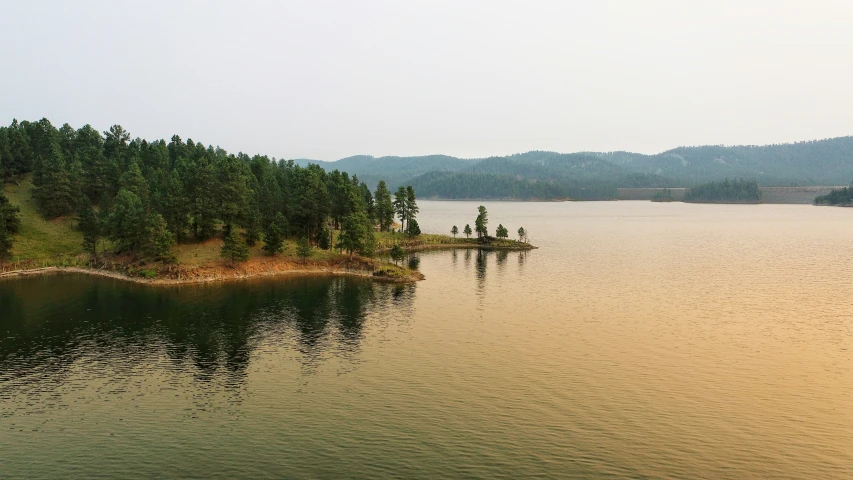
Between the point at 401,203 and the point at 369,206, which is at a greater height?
the point at 401,203

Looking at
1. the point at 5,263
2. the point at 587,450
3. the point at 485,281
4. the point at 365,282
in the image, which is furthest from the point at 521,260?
the point at 5,263

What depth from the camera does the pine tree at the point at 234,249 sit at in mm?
112375

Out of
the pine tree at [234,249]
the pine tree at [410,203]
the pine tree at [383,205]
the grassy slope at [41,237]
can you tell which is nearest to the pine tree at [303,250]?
the pine tree at [234,249]

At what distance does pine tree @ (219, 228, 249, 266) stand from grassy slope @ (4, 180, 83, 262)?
43154 millimetres

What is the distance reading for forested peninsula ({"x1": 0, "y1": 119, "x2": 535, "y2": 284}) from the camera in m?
114

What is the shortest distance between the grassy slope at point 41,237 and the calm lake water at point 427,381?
67.2 ft

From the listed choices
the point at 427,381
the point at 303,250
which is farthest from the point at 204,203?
the point at 427,381

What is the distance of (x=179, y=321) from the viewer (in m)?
78.2

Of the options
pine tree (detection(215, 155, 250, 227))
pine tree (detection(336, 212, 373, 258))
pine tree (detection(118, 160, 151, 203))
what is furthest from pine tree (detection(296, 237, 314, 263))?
pine tree (detection(118, 160, 151, 203))

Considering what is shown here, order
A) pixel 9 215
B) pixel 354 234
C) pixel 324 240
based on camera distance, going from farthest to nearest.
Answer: pixel 324 240 < pixel 354 234 < pixel 9 215

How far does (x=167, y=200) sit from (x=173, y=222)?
5.33 meters

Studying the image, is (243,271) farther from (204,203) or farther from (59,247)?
(59,247)

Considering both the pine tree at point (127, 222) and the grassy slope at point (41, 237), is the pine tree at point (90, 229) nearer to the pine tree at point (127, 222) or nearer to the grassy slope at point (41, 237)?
the grassy slope at point (41, 237)

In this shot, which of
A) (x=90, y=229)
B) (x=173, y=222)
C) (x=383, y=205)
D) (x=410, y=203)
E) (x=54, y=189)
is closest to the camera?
(x=173, y=222)
